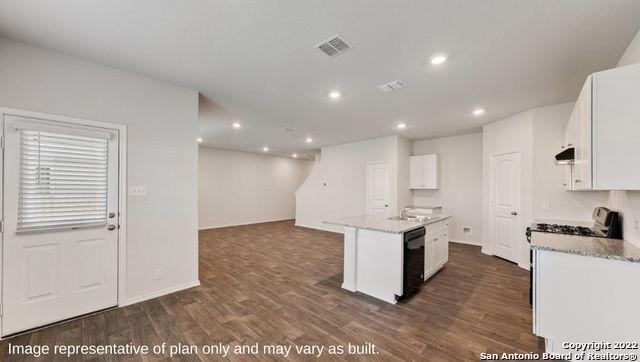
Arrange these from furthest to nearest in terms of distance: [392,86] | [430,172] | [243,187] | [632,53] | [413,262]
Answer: [243,187]
[430,172]
[392,86]
[413,262]
[632,53]

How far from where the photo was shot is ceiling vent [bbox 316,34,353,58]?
7.38ft

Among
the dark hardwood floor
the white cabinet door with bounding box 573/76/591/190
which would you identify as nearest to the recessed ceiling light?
the white cabinet door with bounding box 573/76/591/190

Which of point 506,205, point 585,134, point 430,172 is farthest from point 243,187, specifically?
point 585,134

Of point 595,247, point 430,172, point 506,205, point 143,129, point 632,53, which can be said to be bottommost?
point 595,247

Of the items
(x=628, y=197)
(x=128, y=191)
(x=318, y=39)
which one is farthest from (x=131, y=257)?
(x=628, y=197)

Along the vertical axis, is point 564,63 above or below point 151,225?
above

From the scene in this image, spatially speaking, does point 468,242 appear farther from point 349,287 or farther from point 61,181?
point 61,181

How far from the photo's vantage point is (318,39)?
2248mm

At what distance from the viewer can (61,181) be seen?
2498 mm

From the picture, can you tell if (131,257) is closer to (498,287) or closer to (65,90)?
(65,90)

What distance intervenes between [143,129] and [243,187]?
615cm

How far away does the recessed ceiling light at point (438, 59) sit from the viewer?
2.50 metres

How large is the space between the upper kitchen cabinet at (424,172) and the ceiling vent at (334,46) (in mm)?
4755

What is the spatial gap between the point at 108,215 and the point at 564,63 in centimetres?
531
